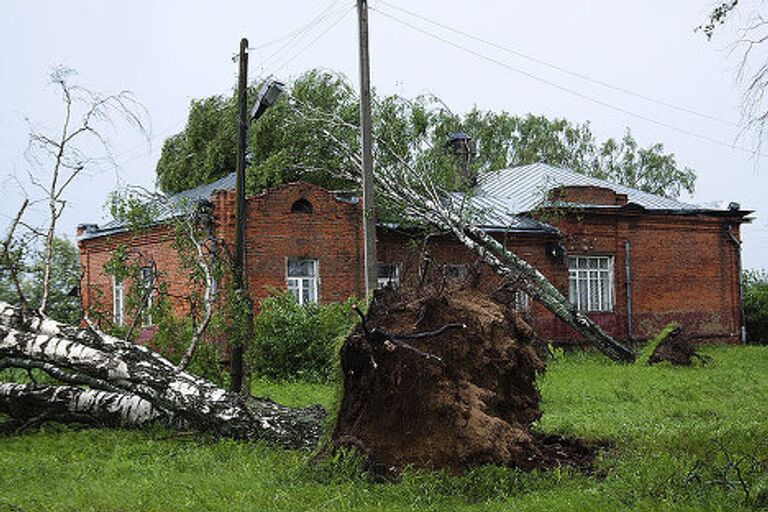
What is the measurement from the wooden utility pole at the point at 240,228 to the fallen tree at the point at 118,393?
2.68 meters

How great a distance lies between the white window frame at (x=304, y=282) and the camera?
21.3 metres

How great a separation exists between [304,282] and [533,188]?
9.37 metres

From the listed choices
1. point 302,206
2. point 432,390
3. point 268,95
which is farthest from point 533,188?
point 432,390

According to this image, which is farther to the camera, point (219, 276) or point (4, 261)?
point (219, 276)

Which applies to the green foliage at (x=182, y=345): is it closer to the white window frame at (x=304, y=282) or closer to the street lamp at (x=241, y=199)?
the street lamp at (x=241, y=199)

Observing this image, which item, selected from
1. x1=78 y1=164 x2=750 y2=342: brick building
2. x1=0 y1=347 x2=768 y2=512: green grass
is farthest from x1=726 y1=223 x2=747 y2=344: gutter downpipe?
x1=0 y1=347 x2=768 y2=512: green grass

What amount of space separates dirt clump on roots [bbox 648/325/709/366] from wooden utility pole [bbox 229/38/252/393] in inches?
421

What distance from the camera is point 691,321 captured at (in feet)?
91.6

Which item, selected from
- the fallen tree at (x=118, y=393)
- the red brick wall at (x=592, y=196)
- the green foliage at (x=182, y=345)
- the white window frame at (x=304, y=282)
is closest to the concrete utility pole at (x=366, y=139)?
the green foliage at (x=182, y=345)

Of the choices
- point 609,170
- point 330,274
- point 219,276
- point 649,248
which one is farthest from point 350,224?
point 609,170

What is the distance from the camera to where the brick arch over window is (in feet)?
69.4

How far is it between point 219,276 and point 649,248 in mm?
16433

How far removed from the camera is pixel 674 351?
838 inches

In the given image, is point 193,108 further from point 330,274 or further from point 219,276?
point 219,276
